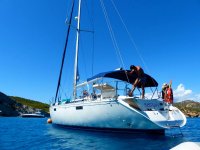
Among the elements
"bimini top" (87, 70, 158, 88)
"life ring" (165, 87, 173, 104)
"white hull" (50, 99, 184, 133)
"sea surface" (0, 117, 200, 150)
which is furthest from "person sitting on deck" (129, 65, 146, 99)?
"sea surface" (0, 117, 200, 150)

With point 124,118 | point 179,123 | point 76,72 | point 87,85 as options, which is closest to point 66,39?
point 76,72

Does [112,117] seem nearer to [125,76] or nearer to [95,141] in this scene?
[95,141]

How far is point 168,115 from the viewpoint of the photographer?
1664 centimetres

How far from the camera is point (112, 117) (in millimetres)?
16859

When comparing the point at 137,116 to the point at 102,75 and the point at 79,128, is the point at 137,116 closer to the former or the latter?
the point at 102,75

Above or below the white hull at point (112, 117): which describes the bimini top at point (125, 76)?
above

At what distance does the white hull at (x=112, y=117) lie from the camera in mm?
15445

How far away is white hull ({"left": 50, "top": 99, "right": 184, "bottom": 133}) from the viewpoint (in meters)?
15.4

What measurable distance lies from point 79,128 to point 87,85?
359 cm

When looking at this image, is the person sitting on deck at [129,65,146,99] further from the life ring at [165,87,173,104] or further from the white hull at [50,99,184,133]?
the white hull at [50,99,184,133]

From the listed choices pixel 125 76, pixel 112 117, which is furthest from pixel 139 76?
Answer: pixel 112 117

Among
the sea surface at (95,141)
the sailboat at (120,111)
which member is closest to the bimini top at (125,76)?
the sailboat at (120,111)

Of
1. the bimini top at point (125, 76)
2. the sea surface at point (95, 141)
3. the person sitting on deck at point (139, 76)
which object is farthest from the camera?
the bimini top at point (125, 76)

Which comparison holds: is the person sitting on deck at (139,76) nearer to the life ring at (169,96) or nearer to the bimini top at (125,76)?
the bimini top at (125,76)
